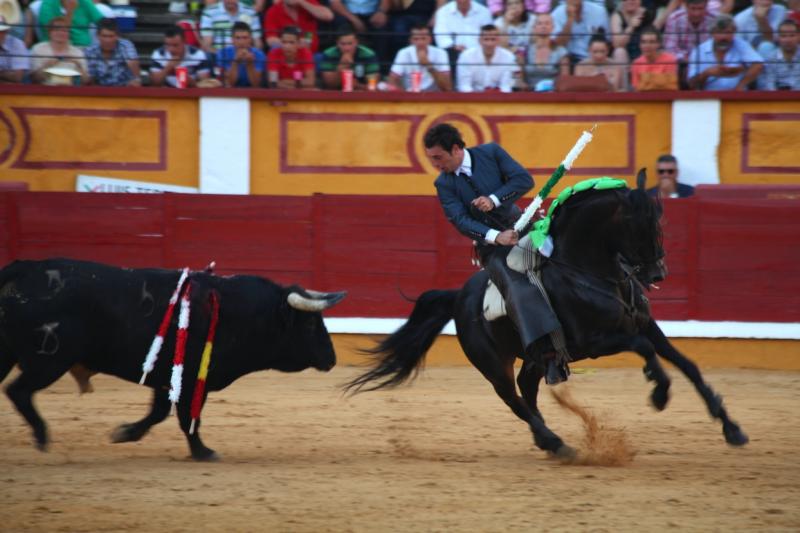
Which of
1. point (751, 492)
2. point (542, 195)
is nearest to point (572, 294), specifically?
point (542, 195)

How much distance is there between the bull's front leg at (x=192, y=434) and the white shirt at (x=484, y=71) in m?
5.52

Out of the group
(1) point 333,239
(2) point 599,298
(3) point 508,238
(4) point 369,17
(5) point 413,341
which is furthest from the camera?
(4) point 369,17

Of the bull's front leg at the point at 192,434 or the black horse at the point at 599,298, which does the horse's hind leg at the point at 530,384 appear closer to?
the black horse at the point at 599,298

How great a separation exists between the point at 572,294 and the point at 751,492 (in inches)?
50.6

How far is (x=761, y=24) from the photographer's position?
36.1ft

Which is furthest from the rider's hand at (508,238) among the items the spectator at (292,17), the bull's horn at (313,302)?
the spectator at (292,17)

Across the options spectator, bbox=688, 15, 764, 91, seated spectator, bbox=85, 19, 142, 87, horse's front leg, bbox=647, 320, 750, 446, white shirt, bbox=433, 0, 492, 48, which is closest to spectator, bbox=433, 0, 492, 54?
white shirt, bbox=433, 0, 492, 48

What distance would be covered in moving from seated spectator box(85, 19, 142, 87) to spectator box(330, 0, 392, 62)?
1890mm

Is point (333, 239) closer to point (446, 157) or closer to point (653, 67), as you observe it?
point (653, 67)

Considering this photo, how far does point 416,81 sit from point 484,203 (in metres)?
4.92

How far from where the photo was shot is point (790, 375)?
9.74 metres

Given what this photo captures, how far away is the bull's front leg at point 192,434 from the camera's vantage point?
20.5ft

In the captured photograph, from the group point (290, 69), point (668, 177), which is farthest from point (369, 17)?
point (668, 177)

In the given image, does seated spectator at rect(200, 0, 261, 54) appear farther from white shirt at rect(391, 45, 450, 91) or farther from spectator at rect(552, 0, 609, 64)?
spectator at rect(552, 0, 609, 64)
